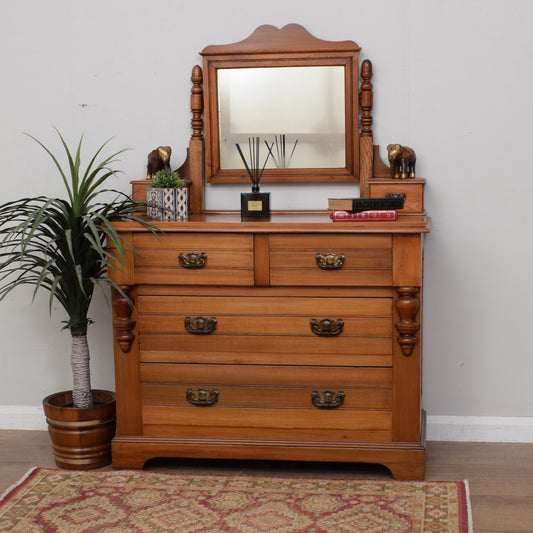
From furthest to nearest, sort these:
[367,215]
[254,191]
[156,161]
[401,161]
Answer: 1. [156,161]
2. [401,161]
3. [254,191]
4. [367,215]

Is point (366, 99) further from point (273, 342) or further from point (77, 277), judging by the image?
point (77, 277)

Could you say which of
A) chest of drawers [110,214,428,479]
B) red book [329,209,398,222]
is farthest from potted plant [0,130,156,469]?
red book [329,209,398,222]

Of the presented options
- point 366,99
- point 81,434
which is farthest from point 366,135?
point 81,434

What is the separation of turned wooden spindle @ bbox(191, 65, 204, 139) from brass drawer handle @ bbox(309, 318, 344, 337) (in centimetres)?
99

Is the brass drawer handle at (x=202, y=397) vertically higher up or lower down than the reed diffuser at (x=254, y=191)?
lower down

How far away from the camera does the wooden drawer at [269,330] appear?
2.72 meters

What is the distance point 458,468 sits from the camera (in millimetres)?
2900

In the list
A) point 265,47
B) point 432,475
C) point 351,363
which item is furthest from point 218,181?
point 432,475

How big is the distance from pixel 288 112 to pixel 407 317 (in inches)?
39.9

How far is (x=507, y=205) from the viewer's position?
122 inches

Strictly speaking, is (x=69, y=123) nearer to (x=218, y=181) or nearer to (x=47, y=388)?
(x=218, y=181)

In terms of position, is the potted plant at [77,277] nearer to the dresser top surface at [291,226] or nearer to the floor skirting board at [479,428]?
the dresser top surface at [291,226]

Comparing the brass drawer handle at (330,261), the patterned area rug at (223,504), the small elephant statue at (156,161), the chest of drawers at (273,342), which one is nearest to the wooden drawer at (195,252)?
the chest of drawers at (273,342)

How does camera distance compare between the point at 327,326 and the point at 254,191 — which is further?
the point at 254,191
